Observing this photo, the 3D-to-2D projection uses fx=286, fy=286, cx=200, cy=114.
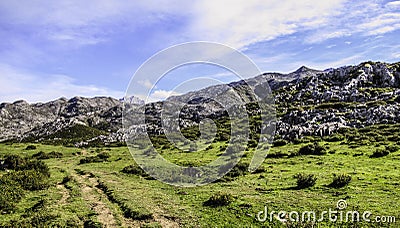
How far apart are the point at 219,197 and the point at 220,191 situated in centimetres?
A: 357

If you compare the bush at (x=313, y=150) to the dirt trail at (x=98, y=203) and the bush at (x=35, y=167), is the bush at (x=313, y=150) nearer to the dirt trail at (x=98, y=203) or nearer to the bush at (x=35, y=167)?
the dirt trail at (x=98, y=203)

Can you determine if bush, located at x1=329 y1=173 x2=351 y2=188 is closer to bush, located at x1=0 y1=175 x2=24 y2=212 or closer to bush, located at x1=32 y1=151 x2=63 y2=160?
bush, located at x1=0 y1=175 x2=24 y2=212

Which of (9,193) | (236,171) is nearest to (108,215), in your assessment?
(9,193)

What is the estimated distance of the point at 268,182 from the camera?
26.7 m

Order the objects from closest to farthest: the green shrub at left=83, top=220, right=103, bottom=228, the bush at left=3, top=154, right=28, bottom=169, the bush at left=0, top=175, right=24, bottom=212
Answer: the green shrub at left=83, top=220, right=103, bottom=228
the bush at left=0, top=175, right=24, bottom=212
the bush at left=3, top=154, right=28, bottom=169

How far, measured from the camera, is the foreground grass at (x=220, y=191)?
18.1 metres

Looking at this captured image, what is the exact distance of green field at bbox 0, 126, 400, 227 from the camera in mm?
18016

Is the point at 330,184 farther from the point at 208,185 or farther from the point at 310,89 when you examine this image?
the point at 310,89

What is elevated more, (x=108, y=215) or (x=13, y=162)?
(x=13, y=162)

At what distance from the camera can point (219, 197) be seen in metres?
20.9

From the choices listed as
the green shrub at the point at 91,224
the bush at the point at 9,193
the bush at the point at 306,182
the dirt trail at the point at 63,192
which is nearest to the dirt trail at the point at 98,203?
the green shrub at the point at 91,224

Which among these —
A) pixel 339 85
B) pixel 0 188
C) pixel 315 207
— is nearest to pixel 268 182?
pixel 315 207

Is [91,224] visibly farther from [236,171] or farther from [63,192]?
[236,171]

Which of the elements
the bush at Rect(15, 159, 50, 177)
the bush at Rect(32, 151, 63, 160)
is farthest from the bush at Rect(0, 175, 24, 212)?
the bush at Rect(32, 151, 63, 160)
